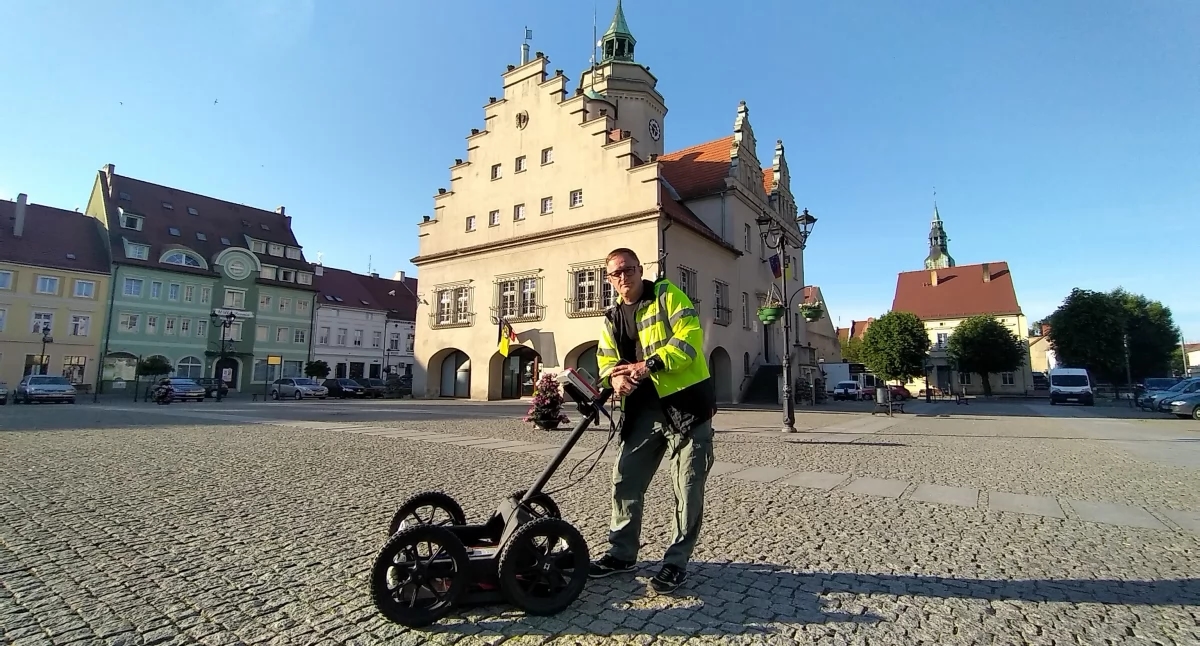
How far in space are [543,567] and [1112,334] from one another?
60.5 meters

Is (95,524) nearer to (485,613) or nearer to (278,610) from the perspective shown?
(278,610)

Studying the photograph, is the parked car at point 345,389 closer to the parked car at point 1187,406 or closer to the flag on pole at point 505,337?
the flag on pole at point 505,337

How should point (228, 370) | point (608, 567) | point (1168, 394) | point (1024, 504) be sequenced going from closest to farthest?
point (608, 567) → point (1024, 504) → point (1168, 394) → point (228, 370)

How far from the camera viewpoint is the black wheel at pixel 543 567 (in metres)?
2.86

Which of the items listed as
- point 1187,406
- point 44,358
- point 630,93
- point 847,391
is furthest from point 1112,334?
point 44,358

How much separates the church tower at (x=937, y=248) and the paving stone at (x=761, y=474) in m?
89.9

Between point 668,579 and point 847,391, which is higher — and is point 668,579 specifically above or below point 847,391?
below

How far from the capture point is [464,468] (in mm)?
7801

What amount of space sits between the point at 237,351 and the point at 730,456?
4570 cm

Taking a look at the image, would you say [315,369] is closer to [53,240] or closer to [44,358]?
[44,358]

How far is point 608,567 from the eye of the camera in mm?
3434

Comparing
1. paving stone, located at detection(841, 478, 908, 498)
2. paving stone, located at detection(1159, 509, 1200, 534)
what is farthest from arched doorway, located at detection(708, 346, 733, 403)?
paving stone, located at detection(1159, 509, 1200, 534)

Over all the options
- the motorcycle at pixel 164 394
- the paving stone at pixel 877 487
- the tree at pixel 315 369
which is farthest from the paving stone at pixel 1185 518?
the tree at pixel 315 369

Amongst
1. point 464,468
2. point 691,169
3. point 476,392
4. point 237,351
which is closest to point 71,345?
point 237,351
